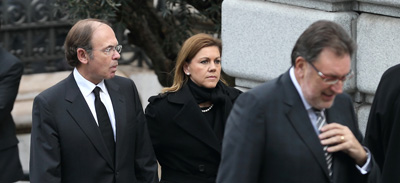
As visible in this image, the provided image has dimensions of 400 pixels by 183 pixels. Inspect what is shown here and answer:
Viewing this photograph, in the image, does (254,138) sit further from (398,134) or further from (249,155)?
(398,134)

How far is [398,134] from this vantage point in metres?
5.30

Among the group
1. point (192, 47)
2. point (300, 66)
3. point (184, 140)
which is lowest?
point (184, 140)

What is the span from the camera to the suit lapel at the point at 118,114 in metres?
5.76

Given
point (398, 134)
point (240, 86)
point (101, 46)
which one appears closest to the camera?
point (398, 134)

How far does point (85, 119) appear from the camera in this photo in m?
5.71

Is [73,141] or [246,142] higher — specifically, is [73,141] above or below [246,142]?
below

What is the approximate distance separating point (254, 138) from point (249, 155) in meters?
0.07

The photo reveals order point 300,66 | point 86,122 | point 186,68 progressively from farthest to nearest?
point 186,68, point 86,122, point 300,66

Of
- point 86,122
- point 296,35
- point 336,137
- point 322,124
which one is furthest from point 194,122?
point 336,137

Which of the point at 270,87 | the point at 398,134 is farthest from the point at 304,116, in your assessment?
the point at 398,134

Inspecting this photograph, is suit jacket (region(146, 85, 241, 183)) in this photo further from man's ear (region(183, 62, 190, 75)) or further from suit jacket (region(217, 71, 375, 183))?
suit jacket (region(217, 71, 375, 183))

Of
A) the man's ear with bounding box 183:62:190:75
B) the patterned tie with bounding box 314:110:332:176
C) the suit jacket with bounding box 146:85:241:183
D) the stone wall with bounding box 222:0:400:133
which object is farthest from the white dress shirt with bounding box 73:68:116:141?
the patterned tie with bounding box 314:110:332:176

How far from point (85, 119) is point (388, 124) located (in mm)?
1595

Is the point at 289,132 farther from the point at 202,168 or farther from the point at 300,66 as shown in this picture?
the point at 202,168
